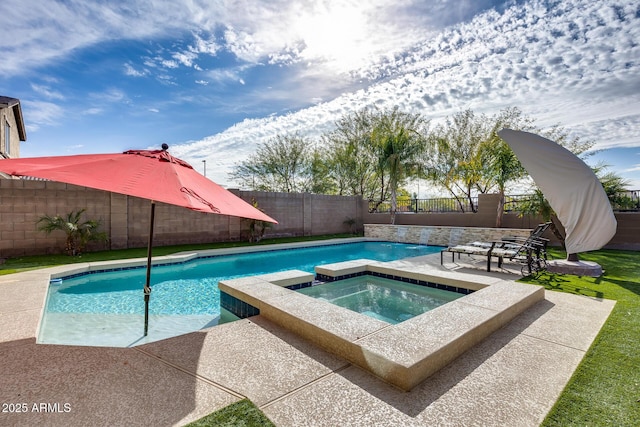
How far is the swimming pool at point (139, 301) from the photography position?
14.6 ft

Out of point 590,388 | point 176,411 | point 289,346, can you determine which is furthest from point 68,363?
point 590,388

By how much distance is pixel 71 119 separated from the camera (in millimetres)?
12227

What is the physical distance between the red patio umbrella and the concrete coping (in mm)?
1410

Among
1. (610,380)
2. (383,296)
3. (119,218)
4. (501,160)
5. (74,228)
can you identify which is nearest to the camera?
(610,380)

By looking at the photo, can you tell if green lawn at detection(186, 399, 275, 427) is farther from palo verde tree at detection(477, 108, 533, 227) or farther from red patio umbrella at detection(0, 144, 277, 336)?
palo verde tree at detection(477, 108, 533, 227)

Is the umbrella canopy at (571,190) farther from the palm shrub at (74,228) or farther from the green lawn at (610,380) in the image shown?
the palm shrub at (74,228)

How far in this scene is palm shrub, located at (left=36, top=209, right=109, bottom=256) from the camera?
369 inches

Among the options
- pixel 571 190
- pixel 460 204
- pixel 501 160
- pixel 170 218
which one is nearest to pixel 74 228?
pixel 170 218

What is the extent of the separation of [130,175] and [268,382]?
2079 mm

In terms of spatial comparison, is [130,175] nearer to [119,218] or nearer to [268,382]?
[268,382]

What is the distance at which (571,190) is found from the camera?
675cm

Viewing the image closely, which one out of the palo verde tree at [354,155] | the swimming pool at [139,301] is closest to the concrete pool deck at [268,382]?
the swimming pool at [139,301]

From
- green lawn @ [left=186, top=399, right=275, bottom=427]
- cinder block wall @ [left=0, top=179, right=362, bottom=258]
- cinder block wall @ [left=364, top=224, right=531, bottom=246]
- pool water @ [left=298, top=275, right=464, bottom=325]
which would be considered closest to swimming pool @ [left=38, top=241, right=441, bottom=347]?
pool water @ [left=298, top=275, right=464, bottom=325]

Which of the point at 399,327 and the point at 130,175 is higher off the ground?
the point at 130,175
